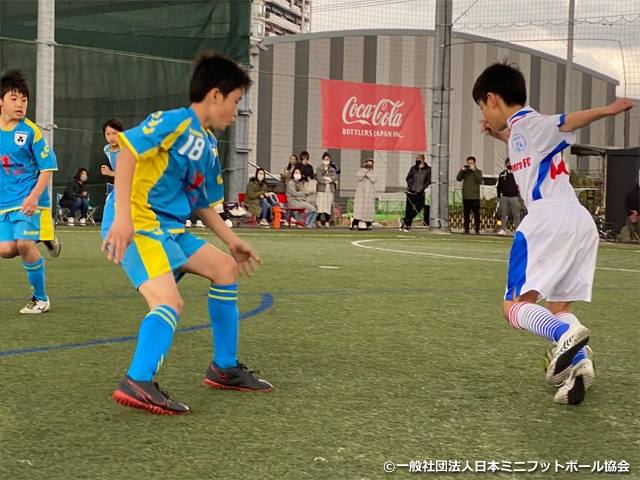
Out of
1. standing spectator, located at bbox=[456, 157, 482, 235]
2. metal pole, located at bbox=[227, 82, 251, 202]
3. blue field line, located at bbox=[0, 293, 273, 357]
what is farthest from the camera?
metal pole, located at bbox=[227, 82, 251, 202]

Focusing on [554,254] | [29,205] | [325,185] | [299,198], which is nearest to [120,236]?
[554,254]

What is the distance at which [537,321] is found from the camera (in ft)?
13.2

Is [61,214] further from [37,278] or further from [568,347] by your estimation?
[568,347]

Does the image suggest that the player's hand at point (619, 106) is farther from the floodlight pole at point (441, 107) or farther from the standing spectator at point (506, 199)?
the floodlight pole at point (441, 107)

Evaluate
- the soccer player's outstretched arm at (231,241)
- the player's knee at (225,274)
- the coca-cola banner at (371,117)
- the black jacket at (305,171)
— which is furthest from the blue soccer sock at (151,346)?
the coca-cola banner at (371,117)

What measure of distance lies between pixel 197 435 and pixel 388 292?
4892mm

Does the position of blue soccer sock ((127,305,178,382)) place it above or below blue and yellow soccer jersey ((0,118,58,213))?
below

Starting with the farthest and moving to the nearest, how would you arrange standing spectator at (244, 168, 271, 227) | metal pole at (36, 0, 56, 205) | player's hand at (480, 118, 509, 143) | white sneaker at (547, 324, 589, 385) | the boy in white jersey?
standing spectator at (244, 168, 271, 227)
metal pole at (36, 0, 56, 205)
player's hand at (480, 118, 509, 143)
the boy in white jersey
white sneaker at (547, 324, 589, 385)

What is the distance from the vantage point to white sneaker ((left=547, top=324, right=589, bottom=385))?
12.4 feet

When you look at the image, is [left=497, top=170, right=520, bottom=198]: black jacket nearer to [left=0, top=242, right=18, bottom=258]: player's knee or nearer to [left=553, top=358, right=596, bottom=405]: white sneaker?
[left=0, top=242, right=18, bottom=258]: player's knee

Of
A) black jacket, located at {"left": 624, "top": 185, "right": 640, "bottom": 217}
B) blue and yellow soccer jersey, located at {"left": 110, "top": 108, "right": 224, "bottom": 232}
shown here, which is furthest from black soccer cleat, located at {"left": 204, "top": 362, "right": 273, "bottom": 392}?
black jacket, located at {"left": 624, "top": 185, "right": 640, "bottom": 217}

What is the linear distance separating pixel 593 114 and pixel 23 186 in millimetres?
4435

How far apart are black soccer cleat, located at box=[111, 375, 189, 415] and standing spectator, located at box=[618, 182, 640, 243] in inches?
570

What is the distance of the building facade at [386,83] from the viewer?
27922mm
